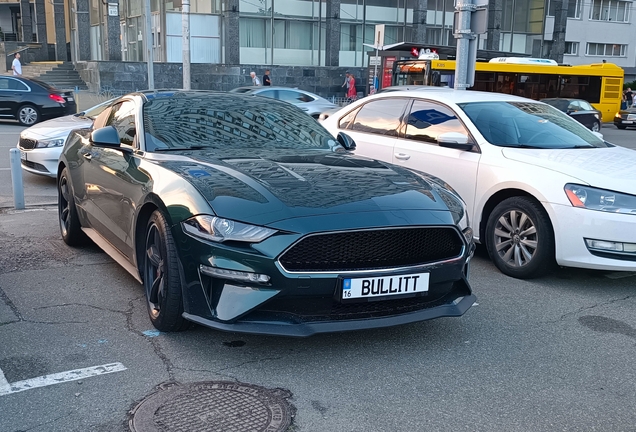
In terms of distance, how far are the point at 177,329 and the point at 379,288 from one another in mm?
1323

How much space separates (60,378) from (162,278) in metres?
0.84

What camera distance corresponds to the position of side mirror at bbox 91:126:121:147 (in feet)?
16.4

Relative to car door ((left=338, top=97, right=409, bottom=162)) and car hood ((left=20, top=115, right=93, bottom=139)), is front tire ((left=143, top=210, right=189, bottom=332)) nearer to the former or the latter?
car door ((left=338, top=97, right=409, bottom=162))

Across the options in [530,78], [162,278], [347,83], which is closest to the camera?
[162,278]

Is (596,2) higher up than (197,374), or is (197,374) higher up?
(596,2)

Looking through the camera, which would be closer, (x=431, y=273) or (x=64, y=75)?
(x=431, y=273)

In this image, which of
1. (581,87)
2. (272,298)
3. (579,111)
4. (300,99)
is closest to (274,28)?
(300,99)

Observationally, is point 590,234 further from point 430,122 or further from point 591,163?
point 430,122

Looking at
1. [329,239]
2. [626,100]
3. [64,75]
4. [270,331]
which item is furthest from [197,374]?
[626,100]

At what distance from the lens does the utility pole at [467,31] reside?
10570mm

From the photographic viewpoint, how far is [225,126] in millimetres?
5266

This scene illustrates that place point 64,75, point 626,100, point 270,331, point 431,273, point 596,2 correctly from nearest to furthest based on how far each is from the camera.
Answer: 1. point 270,331
2. point 431,273
3. point 64,75
4. point 626,100
5. point 596,2

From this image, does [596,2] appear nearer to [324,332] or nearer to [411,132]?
[411,132]

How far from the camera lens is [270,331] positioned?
3.66 m
